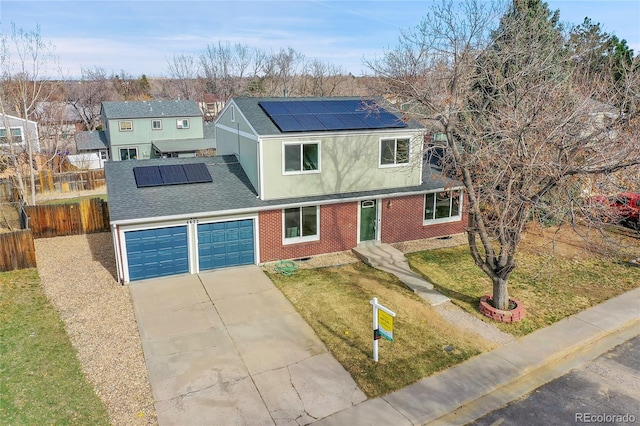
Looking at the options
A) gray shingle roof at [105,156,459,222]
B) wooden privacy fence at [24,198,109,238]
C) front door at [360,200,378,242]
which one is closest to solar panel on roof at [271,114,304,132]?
gray shingle roof at [105,156,459,222]

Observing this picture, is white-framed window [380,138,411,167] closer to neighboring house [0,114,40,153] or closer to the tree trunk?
the tree trunk

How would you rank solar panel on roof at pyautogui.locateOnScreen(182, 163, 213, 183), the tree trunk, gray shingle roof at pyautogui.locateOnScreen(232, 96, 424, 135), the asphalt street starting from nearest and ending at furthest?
the asphalt street < the tree trunk < gray shingle roof at pyautogui.locateOnScreen(232, 96, 424, 135) < solar panel on roof at pyautogui.locateOnScreen(182, 163, 213, 183)

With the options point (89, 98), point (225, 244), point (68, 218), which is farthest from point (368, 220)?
point (89, 98)

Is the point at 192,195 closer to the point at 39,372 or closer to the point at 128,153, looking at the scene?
the point at 39,372

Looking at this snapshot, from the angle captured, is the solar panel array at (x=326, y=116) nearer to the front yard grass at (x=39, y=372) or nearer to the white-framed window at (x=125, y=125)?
the front yard grass at (x=39, y=372)

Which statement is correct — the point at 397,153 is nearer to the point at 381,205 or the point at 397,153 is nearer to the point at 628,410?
the point at 381,205

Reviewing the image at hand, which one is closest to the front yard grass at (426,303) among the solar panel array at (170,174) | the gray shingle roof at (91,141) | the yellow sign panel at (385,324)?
the yellow sign panel at (385,324)

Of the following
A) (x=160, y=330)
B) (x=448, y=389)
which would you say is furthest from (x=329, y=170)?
(x=448, y=389)
